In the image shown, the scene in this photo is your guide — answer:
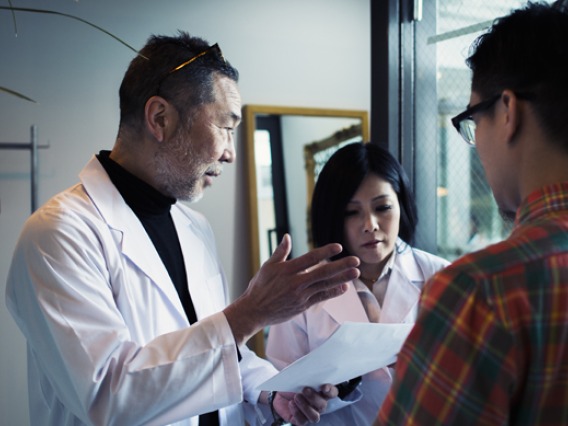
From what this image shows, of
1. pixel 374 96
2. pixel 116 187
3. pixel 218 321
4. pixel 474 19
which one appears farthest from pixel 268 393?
pixel 474 19

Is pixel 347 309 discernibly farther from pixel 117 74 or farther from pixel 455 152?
pixel 117 74

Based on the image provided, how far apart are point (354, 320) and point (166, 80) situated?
80 cm

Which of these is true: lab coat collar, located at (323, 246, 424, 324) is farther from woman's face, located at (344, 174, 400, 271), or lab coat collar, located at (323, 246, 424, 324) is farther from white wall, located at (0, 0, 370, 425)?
white wall, located at (0, 0, 370, 425)

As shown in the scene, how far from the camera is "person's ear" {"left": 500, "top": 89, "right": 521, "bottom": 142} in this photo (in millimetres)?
719

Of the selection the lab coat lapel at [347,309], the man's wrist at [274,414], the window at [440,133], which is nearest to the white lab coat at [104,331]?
the man's wrist at [274,414]

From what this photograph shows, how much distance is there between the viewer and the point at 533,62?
2.37ft

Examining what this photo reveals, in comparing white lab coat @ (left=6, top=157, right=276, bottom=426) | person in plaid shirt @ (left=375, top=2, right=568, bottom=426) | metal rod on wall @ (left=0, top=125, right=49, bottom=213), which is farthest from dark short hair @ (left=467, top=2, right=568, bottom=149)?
metal rod on wall @ (left=0, top=125, right=49, bottom=213)

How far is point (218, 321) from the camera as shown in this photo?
1.21 metres

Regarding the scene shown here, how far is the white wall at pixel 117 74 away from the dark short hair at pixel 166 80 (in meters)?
1.11

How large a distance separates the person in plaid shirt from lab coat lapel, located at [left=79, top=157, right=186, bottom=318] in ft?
2.80

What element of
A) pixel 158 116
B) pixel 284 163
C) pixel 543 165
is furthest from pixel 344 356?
pixel 284 163

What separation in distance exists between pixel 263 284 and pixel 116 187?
0.54 metres

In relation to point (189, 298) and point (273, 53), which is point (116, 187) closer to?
point (189, 298)

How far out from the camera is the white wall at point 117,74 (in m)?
2.42
